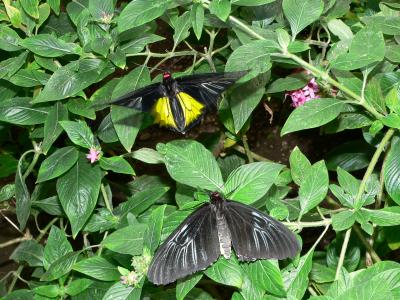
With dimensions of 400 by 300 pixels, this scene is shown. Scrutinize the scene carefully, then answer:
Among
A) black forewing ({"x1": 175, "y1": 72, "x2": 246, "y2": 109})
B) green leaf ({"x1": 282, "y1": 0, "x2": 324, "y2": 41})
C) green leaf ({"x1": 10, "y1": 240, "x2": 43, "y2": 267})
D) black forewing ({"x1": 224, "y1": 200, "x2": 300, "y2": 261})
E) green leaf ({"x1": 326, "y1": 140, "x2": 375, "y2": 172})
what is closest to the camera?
black forewing ({"x1": 224, "y1": 200, "x2": 300, "y2": 261})

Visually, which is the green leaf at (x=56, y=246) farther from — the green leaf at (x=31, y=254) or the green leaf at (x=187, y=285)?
the green leaf at (x=187, y=285)

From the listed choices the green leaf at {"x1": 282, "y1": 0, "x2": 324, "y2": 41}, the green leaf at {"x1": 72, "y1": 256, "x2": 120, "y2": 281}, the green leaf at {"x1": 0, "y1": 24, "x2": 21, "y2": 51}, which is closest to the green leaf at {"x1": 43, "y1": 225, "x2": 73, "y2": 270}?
the green leaf at {"x1": 72, "y1": 256, "x2": 120, "y2": 281}

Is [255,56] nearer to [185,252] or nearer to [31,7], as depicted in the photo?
[185,252]

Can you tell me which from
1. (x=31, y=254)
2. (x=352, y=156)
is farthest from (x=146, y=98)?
(x=352, y=156)

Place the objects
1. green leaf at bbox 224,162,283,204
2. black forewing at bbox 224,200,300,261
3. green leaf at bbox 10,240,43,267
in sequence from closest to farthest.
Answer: black forewing at bbox 224,200,300,261, green leaf at bbox 224,162,283,204, green leaf at bbox 10,240,43,267

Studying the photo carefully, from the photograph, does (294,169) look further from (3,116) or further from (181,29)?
(3,116)

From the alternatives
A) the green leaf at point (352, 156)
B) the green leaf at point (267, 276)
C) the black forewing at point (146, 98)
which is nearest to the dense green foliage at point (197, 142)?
the green leaf at point (267, 276)

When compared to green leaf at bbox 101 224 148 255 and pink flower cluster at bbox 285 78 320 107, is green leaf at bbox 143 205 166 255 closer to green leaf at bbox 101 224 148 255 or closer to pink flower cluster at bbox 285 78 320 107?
green leaf at bbox 101 224 148 255
